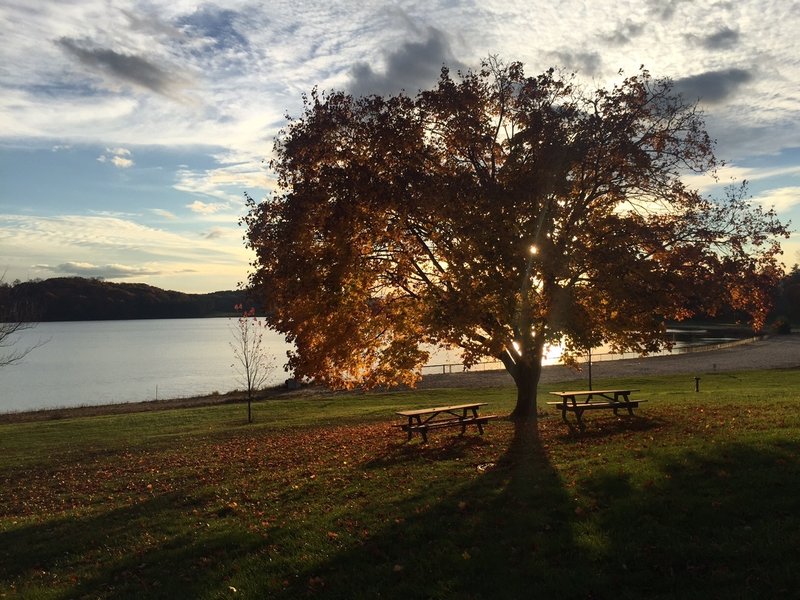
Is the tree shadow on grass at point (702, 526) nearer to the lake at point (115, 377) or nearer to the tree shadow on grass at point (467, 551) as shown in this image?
the tree shadow on grass at point (467, 551)

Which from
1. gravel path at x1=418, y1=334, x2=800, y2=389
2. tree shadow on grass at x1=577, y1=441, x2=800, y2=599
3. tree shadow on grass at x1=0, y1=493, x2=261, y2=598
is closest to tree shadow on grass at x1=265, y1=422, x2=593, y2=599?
tree shadow on grass at x1=577, y1=441, x2=800, y2=599

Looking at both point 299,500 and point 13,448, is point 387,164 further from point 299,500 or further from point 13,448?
point 13,448

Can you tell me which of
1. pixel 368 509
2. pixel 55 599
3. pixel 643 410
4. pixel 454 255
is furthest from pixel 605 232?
pixel 55 599

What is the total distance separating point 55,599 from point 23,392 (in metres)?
58.7

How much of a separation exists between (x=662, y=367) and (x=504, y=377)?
13.8 meters

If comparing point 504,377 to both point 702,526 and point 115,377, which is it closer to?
point 702,526

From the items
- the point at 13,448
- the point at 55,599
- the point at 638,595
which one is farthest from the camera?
the point at 13,448

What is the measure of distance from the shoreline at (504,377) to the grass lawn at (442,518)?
25.1 m

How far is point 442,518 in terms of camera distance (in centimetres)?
827

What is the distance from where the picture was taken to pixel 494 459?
12242 millimetres

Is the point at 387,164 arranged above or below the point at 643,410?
above

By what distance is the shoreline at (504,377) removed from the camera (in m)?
40.7

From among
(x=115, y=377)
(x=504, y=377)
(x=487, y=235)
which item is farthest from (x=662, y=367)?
(x=115, y=377)

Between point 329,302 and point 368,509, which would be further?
point 329,302
